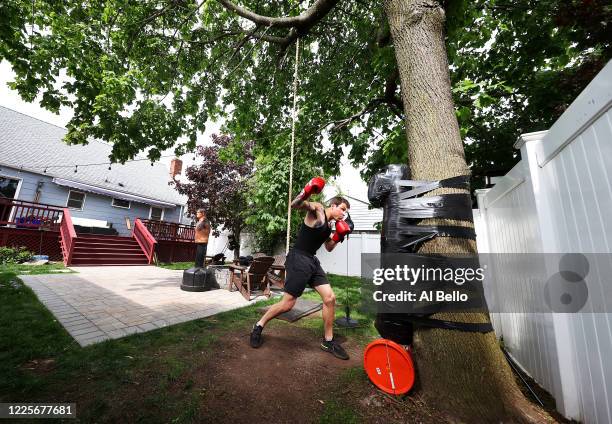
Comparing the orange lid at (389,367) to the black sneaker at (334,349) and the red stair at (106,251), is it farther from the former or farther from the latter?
the red stair at (106,251)

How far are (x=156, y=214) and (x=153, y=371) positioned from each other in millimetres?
17920

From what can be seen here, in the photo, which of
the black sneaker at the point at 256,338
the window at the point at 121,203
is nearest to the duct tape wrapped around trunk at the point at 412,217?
the black sneaker at the point at 256,338

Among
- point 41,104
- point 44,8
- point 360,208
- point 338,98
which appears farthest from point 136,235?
point 360,208

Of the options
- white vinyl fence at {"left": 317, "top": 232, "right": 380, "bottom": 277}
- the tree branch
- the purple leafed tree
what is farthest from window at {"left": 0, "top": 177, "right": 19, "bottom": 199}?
white vinyl fence at {"left": 317, "top": 232, "right": 380, "bottom": 277}

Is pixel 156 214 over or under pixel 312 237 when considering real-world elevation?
over

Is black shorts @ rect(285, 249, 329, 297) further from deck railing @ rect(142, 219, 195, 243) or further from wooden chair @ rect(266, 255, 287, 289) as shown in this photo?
deck railing @ rect(142, 219, 195, 243)

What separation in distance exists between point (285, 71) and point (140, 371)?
6.20 meters

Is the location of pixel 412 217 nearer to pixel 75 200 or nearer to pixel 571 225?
pixel 571 225

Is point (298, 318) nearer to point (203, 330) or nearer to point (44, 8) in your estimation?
point (203, 330)

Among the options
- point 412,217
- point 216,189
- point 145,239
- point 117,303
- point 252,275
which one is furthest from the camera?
point 216,189

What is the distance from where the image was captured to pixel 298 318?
14.6 feet

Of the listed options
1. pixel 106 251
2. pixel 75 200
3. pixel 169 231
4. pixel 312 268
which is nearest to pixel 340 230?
pixel 312 268

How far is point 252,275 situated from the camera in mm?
6340

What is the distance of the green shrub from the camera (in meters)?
7.97
